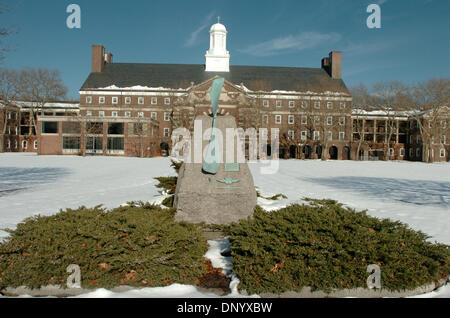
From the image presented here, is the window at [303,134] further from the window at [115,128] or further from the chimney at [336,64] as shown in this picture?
the window at [115,128]

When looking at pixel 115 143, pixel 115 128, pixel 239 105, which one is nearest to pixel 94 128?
pixel 115 128

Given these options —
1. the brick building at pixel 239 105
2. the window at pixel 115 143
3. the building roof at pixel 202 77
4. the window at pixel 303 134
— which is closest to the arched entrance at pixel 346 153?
the brick building at pixel 239 105

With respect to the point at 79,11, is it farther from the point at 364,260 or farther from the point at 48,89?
the point at 48,89

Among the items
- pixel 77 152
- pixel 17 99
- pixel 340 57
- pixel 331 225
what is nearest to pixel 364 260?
pixel 331 225

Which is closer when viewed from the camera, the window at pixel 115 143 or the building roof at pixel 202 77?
the window at pixel 115 143

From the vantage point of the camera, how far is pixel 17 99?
240 feet

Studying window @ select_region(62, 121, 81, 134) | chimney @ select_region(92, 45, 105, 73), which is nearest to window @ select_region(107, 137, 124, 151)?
window @ select_region(62, 121, 81, 134)

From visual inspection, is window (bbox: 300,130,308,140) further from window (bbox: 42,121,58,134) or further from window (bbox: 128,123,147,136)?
window (bbox: 42,121,58,134)

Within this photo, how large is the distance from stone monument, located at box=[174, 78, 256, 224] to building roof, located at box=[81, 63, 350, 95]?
193ft

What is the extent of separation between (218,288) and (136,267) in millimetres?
1127

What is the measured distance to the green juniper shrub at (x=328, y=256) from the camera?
3.82 m

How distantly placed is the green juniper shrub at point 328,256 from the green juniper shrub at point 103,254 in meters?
0.78

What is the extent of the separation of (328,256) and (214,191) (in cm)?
262

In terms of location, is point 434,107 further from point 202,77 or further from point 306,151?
point 202,77
